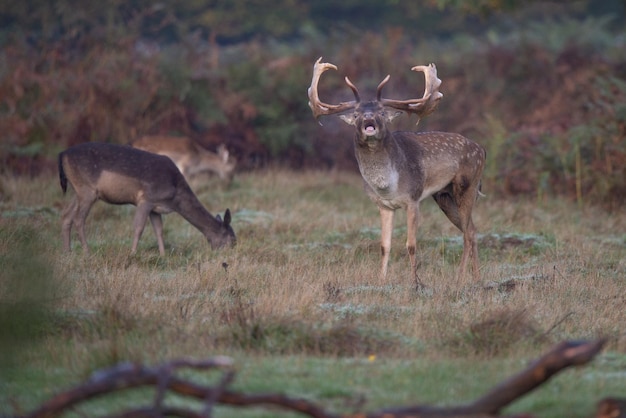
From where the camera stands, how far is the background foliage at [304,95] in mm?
17891

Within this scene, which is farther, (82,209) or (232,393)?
(82,209)

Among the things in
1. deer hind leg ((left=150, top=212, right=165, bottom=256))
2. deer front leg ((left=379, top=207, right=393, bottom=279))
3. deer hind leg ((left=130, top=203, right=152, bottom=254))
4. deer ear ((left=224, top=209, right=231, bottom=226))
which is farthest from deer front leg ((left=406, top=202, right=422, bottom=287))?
deer hind leg ((left=130, top=203, right=152, bottom=254))

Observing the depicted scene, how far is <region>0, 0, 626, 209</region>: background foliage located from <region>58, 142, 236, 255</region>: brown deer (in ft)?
17.9

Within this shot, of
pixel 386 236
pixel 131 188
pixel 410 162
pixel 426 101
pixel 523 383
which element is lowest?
pixel 131 188

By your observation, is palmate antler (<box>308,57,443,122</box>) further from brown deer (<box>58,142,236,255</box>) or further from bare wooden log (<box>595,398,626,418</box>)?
bare wooden log (<box>595,398,626,418</box>)

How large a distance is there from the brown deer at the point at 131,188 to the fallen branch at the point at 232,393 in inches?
297

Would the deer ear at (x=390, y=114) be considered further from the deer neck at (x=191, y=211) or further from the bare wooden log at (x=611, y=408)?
the bare wooden log at (x=611, y=408)

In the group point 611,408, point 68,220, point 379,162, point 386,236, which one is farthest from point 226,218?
point 611,408

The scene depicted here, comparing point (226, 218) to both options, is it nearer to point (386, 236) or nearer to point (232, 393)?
point (386, 236)

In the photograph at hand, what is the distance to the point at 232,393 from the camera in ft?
17.5

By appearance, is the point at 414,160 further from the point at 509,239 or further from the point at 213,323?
the point at 213,323

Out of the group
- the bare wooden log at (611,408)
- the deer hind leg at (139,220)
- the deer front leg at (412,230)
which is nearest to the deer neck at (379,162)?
the deer front leg at (412,230)

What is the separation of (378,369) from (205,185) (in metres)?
11.6

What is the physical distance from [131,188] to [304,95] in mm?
9710
